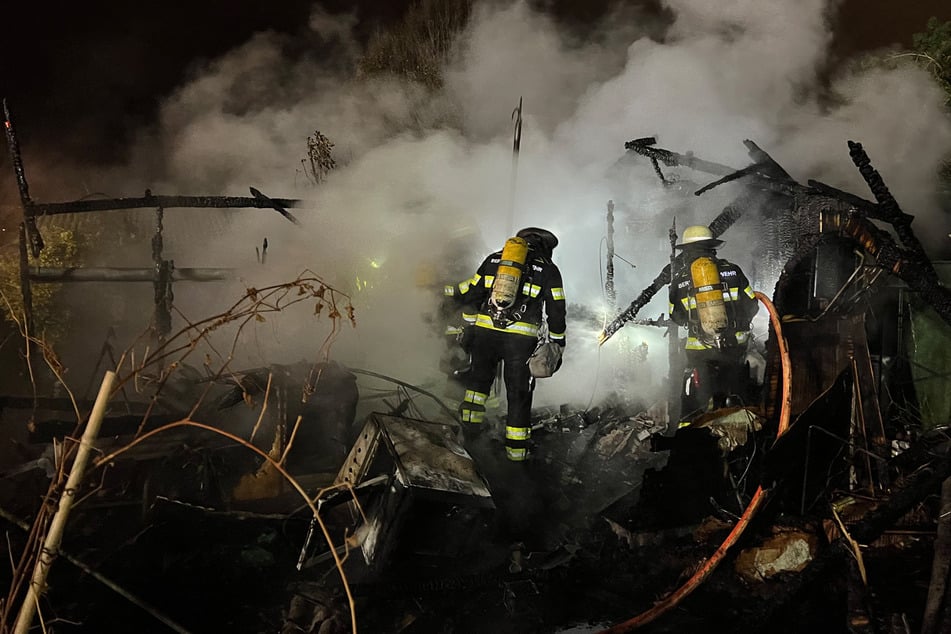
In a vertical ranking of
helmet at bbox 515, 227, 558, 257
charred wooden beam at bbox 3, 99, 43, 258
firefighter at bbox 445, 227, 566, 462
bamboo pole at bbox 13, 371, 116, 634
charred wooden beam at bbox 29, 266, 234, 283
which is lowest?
bamboo pole at bbox 13, 371, 116, 634

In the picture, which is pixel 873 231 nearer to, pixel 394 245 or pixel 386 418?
pixel 386 418

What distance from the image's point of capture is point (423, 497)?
124 inches

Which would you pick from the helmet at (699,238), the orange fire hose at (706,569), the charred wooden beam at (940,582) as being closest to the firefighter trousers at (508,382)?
the orange fire hose at (706,569)

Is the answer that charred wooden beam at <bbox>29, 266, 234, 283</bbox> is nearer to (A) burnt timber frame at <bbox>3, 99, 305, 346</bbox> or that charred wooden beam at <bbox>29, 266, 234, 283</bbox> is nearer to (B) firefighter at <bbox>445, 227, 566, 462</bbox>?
(A) burnt timber frame at <bbox>3, 99, 305, 346</bbox>

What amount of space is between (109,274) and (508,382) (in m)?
5.48

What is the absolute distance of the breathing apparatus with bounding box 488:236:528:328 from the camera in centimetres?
508

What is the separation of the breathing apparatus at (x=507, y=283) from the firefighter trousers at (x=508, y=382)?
0.18 meters

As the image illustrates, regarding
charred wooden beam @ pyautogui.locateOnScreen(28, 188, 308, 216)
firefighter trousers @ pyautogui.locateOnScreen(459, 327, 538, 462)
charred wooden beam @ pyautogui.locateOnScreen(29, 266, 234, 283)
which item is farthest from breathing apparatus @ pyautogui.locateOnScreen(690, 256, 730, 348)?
charred wooden beam @ pyautogui.locateOnScreen(29, 266, 234, 283)

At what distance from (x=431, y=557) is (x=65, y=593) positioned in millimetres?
2067

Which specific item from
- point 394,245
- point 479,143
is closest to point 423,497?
point 394,245

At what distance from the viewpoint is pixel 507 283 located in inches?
200

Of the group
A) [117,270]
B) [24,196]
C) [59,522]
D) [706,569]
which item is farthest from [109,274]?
[706,569]

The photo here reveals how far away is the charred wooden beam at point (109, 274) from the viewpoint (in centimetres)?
692

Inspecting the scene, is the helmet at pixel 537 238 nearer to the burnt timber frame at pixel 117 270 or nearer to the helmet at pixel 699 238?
Answer: the helmet at pixel 699 238
